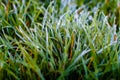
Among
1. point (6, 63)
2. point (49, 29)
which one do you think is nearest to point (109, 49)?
point (49, 29)

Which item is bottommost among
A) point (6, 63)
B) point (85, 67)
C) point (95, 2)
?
point (85, 67)

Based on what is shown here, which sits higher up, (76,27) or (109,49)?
(76,27)

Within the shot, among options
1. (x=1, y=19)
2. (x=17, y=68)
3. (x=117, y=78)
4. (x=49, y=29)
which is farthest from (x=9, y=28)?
(x=117, y=78)

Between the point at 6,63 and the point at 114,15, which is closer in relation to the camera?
the point at 6,63

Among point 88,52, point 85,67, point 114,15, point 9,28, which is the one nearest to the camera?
point 85,67

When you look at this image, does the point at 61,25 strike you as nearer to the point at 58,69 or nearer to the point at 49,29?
the point at 49,29

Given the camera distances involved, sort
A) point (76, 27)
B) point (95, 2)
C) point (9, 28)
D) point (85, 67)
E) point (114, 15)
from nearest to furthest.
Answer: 1. point (85, 67)
2. point (76, 27)
3. point (9, 28)
4. point (114, 15)
5. point (95, 2)

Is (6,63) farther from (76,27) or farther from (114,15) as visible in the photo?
(114,15)

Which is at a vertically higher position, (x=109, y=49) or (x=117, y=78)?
(x=109, y=49)

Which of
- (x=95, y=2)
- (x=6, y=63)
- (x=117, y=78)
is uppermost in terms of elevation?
(x=95, y=2)
